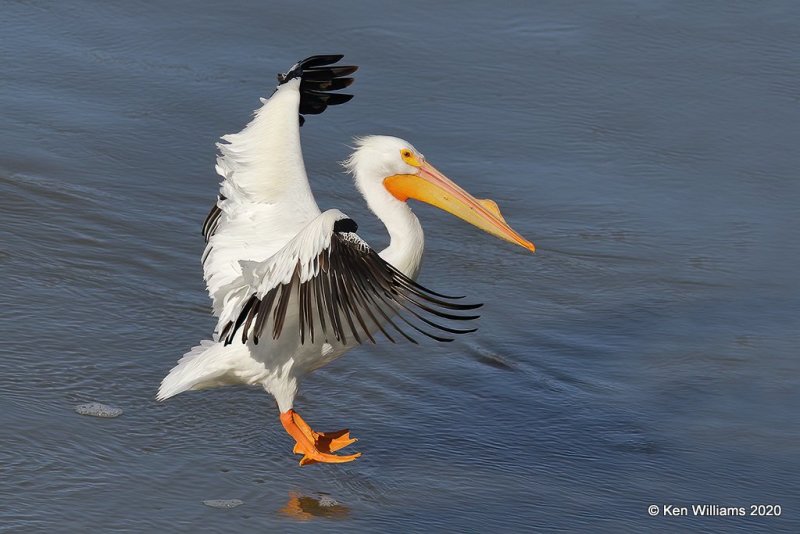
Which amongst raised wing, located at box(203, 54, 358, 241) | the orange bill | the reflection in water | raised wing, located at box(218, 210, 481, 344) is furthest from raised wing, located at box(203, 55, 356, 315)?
the reflection in water

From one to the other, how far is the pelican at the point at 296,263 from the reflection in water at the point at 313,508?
0.26 metres

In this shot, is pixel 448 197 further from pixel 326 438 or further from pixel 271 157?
pixel 326 438

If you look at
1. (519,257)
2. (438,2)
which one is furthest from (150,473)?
(438,2)

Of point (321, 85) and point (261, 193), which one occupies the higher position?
point (321, 85)

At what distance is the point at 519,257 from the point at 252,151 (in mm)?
1958

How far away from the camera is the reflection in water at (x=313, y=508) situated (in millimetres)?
4691

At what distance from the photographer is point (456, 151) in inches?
319

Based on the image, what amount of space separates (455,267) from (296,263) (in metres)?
2.35

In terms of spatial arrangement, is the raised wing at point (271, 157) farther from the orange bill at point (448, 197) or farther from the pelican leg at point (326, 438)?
the pelican leg at point (326, 438)

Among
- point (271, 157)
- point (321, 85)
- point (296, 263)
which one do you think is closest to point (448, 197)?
point (271, 157)

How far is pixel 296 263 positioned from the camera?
474 centimetres

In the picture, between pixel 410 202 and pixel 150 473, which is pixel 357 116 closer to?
pixel 410 202

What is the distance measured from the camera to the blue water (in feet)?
16.3

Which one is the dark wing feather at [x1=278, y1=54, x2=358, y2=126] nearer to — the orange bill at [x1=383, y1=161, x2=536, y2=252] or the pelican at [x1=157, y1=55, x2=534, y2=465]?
the pelican at [x1=157, y1=55, x2=534, y2=465]
